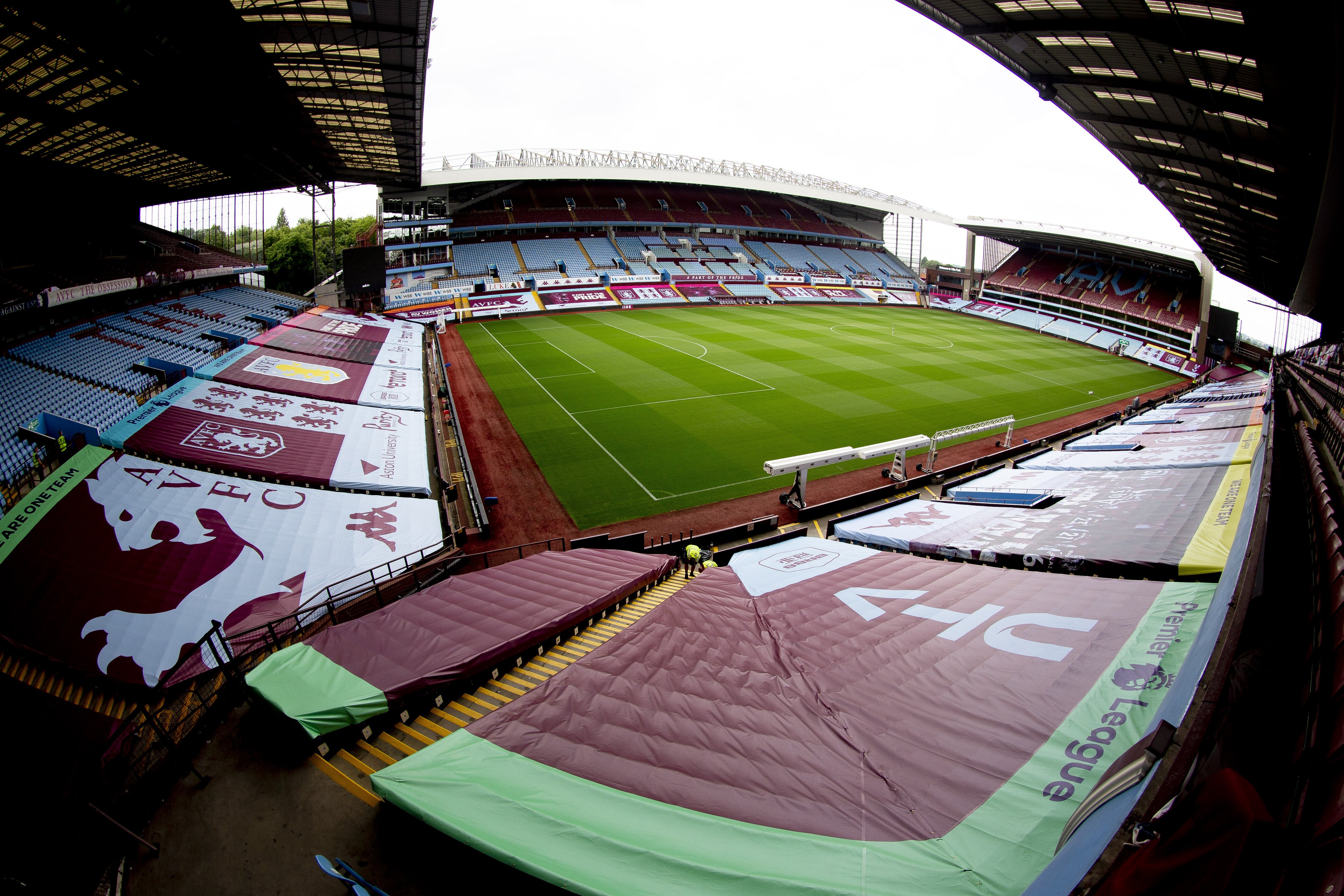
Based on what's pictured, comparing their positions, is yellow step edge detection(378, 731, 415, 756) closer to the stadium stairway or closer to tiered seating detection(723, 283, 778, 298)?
the stadium stairway

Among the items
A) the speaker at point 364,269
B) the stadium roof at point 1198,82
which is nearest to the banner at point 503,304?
the speaker at point 364,269

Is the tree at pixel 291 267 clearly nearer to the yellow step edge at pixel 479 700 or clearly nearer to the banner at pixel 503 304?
the banner at pixel 503 304

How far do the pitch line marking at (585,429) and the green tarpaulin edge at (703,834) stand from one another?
45.9 feet

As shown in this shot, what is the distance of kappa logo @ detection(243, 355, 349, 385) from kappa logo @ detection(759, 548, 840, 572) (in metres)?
21.9

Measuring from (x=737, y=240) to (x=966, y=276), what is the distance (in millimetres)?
29361

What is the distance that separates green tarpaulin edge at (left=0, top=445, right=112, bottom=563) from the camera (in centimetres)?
1158

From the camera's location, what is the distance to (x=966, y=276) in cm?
7169

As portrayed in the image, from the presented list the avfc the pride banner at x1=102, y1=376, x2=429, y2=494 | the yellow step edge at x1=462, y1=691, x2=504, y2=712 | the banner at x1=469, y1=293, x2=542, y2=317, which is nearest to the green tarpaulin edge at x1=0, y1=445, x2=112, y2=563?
the avfc the pride banner at x1=102, y1=376, x2=429, y2=494

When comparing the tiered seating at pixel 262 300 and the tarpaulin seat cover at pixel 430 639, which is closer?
the tarpaulin seat cover at pixel 430 639

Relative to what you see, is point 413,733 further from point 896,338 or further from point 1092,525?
point 896,338

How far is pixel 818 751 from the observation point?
4820mm

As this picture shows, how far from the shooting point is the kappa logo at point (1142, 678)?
5.01 m

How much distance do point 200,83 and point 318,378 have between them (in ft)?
36.0

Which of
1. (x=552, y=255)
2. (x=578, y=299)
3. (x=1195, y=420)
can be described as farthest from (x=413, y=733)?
(x=552, y=255)
